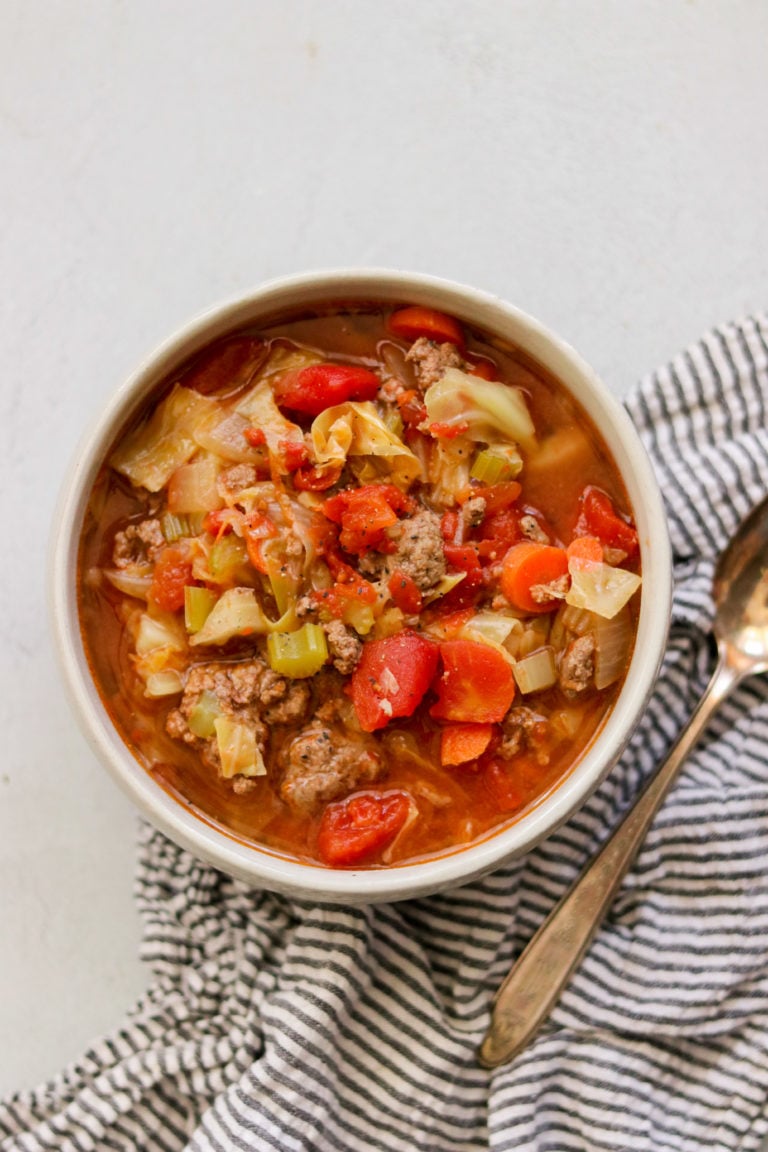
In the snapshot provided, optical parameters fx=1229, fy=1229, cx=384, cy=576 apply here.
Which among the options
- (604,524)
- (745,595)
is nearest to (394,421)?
(604,524)

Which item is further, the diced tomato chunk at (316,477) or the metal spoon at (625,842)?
the metal spoon at (625,842)

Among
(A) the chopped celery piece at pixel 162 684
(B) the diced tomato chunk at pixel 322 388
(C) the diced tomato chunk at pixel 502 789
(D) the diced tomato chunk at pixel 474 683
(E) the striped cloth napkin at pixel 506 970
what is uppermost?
(B) the diced tomato chunk at pixel 322 388

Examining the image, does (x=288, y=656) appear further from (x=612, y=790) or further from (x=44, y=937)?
(x=44, y=937)

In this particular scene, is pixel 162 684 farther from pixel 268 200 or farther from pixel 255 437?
pixel 268 200

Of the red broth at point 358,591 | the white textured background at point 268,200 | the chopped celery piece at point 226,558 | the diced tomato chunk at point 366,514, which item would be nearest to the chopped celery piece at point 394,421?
the red broth at point 358,591

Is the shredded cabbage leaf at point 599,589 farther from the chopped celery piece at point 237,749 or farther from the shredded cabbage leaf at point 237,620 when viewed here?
the chopped celery piece at point 237,749

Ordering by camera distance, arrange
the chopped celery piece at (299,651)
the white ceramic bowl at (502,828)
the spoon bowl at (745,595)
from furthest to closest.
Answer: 1. the spoon bowl at (745,595)
2. the chopped celery piece at (299,651)
3. the white ceramic bowl at (502,828)

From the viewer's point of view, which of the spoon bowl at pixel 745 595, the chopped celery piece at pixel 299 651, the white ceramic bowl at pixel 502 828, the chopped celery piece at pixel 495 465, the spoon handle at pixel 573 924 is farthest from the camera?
the spoon bowl at pixel 745 595
